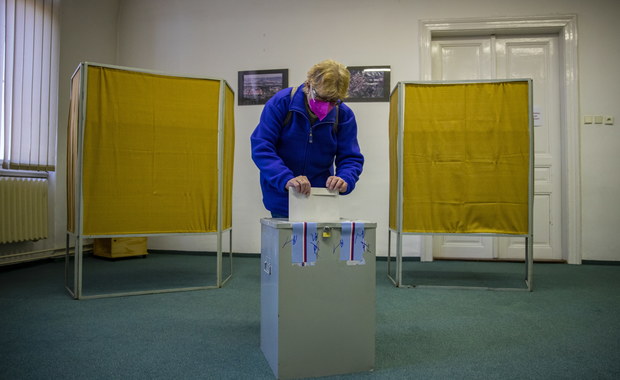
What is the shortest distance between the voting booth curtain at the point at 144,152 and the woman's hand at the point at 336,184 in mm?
1444

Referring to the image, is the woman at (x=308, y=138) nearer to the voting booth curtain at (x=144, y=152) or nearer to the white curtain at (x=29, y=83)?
the voting booth curtain at (x=144, y=152)

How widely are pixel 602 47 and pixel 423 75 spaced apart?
1837 mm

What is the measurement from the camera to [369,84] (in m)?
4.21

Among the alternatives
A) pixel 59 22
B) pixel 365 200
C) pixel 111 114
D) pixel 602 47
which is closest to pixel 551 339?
pixel 365 200

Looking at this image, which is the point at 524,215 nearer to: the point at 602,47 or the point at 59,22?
the point at 602,47

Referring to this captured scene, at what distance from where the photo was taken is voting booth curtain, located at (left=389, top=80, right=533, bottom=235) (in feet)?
9.34

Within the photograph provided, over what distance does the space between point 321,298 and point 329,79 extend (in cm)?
85

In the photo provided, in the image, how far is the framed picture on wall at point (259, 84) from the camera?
432 centimetres

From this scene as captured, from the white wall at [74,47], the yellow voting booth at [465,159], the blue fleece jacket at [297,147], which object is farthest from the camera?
the white wall at [74,47]

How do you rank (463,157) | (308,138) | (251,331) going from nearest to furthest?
(308,138)
(251,331)
(463,157)

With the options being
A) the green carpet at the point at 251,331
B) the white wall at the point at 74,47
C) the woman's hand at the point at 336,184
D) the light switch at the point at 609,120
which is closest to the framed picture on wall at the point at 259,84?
the white wall at the point at 74,47

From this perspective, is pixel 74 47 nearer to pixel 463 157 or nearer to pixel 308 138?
pixel 308 138

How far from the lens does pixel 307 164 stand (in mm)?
1818

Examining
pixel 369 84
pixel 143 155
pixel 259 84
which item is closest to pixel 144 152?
pixel 143 155
